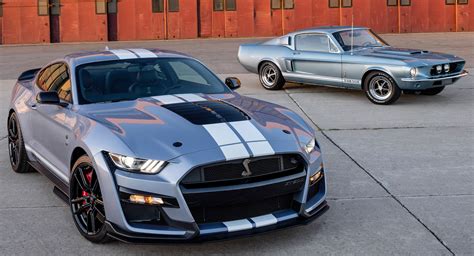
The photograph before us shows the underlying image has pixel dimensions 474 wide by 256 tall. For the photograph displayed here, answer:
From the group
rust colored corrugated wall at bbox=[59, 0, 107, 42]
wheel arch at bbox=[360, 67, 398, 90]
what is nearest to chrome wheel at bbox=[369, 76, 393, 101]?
wheel arch at bbox=[360, 67, 398, 90]

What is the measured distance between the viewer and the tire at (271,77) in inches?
513

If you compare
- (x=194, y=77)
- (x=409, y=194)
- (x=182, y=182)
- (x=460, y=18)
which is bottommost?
(x=409, y=194)

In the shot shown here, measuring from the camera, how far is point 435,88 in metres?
11.4

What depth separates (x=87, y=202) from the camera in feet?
15.4

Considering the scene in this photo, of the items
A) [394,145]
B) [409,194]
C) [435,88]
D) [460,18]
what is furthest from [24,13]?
[409,194]

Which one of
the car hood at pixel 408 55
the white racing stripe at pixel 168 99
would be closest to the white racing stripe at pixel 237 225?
the white racing stripe at pixel 168 99

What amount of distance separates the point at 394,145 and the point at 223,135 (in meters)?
3.99

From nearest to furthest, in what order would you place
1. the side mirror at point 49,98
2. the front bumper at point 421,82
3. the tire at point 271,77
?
the side mirror at point 49,98 → the front bumper at point 421,82 → the tire at point 271,77

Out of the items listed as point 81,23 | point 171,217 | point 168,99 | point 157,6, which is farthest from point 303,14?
point 171,217

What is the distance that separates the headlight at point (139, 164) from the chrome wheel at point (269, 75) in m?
9.02

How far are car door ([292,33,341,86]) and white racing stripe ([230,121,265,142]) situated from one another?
7.27m

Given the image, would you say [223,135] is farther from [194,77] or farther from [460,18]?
[460,18]

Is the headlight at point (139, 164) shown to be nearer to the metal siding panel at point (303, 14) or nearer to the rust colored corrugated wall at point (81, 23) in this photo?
the rust colored corrugated wall at point (81, 23)

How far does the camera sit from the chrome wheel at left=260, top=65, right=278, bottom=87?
13.2 metres
